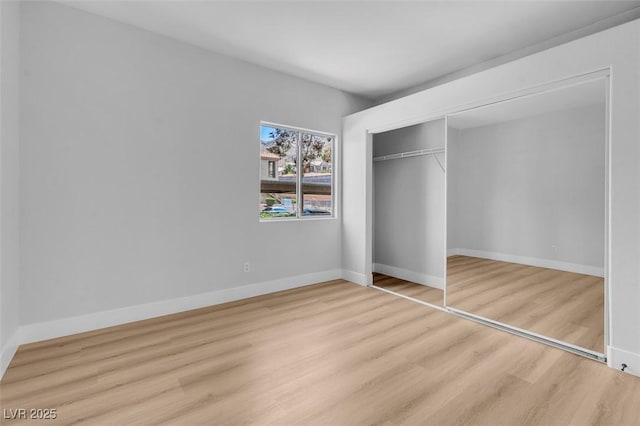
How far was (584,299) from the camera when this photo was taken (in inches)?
102

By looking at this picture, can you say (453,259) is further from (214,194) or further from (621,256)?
(214,194)

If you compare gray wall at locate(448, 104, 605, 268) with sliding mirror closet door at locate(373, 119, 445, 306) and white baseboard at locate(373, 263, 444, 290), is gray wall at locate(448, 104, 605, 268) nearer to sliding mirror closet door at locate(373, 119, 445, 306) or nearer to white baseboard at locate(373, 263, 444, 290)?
sliding mirror closet door at locate(373, 119, 445, 306)

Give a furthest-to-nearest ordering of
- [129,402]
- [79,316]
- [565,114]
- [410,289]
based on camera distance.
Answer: [410,289] < [79,316] < [565,114] < [129,402]

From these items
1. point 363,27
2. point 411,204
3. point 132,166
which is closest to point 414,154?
point 411,204

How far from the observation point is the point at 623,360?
7.04ft

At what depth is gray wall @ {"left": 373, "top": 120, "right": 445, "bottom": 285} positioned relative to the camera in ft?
12.9

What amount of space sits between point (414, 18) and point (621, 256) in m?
2.52


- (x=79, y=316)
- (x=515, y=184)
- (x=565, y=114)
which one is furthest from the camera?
(x=515, y=184)

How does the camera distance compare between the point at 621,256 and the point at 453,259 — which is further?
the point at 453,259

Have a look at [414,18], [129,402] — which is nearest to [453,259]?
[414,18]

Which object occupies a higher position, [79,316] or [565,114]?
[565,114]

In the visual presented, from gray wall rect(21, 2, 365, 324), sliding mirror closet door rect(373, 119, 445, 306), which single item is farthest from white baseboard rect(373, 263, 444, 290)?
gray wall rect(21, 2, 365, 324)

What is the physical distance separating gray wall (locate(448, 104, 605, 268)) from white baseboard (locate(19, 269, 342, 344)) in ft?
7.15

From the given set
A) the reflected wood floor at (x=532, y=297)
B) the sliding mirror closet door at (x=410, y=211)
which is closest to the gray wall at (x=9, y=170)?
the sliding mirror closet door at (x=410, y=211)
